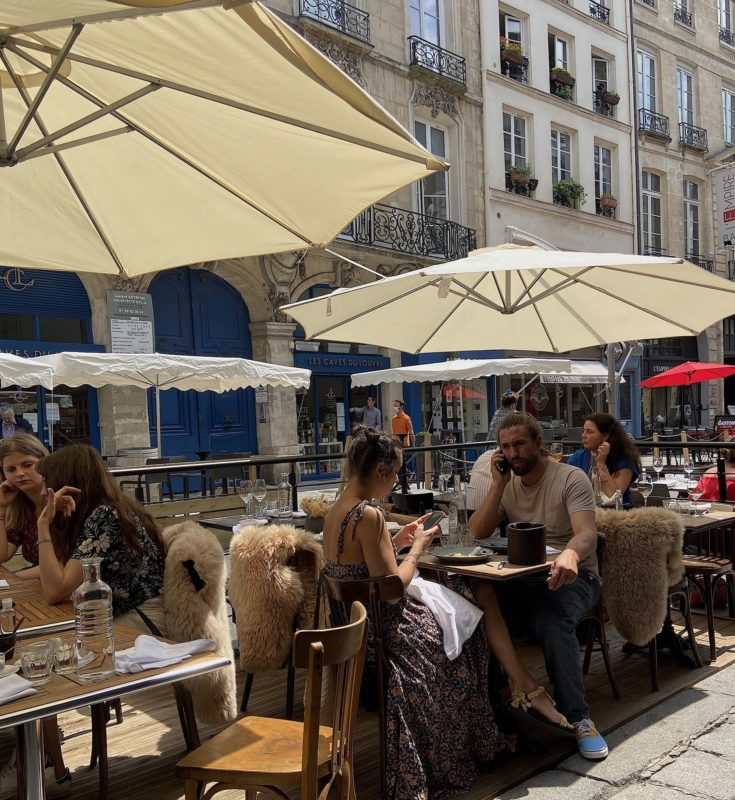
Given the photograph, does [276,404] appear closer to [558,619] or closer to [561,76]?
[558,619]

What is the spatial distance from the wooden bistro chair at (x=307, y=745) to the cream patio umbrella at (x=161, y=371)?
7300 millimetres

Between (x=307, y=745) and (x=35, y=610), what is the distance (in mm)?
1387

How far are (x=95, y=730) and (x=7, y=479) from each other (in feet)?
4.24

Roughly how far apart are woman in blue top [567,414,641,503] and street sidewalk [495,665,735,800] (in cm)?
182

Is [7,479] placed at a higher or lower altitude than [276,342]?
lower

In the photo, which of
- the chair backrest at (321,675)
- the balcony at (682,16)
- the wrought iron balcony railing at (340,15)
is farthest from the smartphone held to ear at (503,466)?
the balcony at (682,16)

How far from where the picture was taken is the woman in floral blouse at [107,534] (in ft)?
9.97

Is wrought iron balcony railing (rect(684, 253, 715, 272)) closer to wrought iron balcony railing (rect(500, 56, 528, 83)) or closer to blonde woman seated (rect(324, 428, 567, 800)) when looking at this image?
Result: wrought iron balcony railing (rect(500, 56, 528, 83))

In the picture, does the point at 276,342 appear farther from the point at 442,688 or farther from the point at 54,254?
the point at 442,688

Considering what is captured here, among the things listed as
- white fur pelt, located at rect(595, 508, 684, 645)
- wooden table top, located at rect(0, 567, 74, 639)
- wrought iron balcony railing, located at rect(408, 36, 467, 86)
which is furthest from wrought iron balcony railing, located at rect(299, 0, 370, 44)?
wooden table top, located at rect(0, 567, 74, 639)

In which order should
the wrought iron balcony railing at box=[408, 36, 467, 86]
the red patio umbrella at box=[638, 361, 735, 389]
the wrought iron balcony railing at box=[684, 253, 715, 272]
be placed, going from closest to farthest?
1. the red patio umbrella at box=[638, 361, 735, 389]
2. the wrought iron balcony railing at box=[408, 36, 467, 86]
3. the wrought iron balcony railing at box=[684, 253, 715, 272]

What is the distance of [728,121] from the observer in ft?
89.7

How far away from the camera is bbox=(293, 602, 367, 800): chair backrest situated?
188 centimetres

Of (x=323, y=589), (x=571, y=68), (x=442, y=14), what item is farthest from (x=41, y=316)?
(x=571, y=68)
